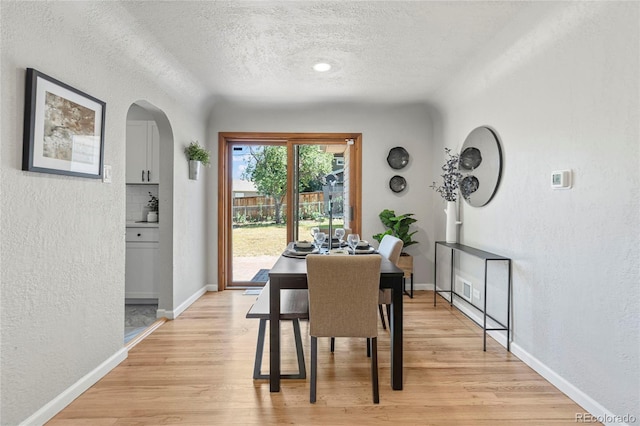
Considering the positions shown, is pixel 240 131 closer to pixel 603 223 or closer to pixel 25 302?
pixel 25 302

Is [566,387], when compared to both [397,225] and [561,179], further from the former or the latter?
[397,225]

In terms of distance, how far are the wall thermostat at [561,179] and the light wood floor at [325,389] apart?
4.28ft

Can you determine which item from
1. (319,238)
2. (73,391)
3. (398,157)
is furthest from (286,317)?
(398,157)

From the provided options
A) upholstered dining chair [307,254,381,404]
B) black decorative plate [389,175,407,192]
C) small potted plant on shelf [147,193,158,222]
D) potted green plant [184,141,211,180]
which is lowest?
upholstered dining chair [307,254,381,404]

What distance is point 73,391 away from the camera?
83.7 inches

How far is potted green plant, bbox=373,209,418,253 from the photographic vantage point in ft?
14.9

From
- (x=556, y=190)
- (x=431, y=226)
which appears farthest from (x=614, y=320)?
(x=431, y=226)

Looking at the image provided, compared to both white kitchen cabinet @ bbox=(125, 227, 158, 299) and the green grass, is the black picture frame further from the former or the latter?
the green grass

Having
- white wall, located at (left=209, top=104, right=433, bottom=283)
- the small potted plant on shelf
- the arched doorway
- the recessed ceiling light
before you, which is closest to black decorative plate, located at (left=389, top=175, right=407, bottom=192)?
white wall, located at (left=209, top=104, right=433, bottom=283)

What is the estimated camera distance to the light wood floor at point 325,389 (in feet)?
6.49

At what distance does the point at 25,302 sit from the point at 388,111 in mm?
4236

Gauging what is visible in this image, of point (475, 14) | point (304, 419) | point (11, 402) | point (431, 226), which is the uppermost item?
point (475, 14)

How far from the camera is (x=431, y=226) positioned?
482 cm

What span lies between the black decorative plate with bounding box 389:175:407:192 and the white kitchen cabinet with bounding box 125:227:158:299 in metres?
2.98
